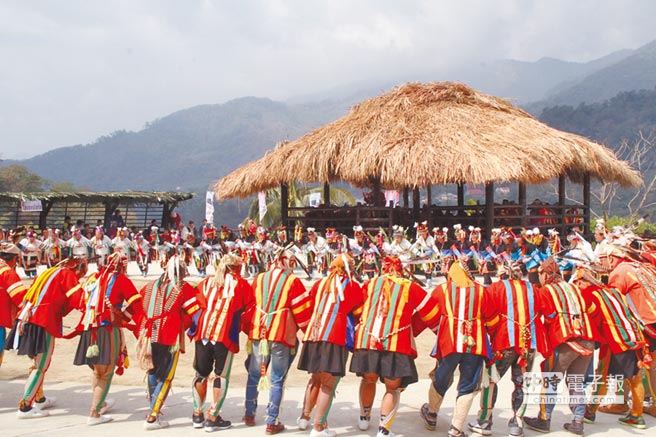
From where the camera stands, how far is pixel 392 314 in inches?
191

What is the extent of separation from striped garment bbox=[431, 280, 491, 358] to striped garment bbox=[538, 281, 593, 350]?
0.58m

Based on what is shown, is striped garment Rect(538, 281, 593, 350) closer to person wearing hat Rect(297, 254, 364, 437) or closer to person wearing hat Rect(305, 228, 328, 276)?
person wearing hat Rect(297, 254, 364, 437)

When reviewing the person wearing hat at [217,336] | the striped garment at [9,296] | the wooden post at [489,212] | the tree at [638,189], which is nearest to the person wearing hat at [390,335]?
the person wearing hat at [217,336]

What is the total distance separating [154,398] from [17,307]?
1.75m

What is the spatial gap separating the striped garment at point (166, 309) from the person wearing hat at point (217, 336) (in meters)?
0.14

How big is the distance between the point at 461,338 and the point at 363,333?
Answer: 0.78 meters

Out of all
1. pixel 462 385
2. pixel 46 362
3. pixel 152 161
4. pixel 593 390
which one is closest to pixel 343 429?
pixel 462 385

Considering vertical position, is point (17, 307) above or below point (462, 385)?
above

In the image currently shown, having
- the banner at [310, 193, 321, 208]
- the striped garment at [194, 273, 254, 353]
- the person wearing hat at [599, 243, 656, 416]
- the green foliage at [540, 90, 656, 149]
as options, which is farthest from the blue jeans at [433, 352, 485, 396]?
the green foliage at [540, 90, 656, 149]

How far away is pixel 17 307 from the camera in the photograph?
A: 5.76 meters

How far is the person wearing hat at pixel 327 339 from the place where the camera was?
4898 millimetres

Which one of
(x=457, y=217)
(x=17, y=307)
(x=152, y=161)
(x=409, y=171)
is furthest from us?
(x=152, y=161)

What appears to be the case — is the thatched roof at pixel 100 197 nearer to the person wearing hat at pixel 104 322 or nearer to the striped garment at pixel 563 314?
the person wearing hat at pixel 104 322

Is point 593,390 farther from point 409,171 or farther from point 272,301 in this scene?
point 409,171
